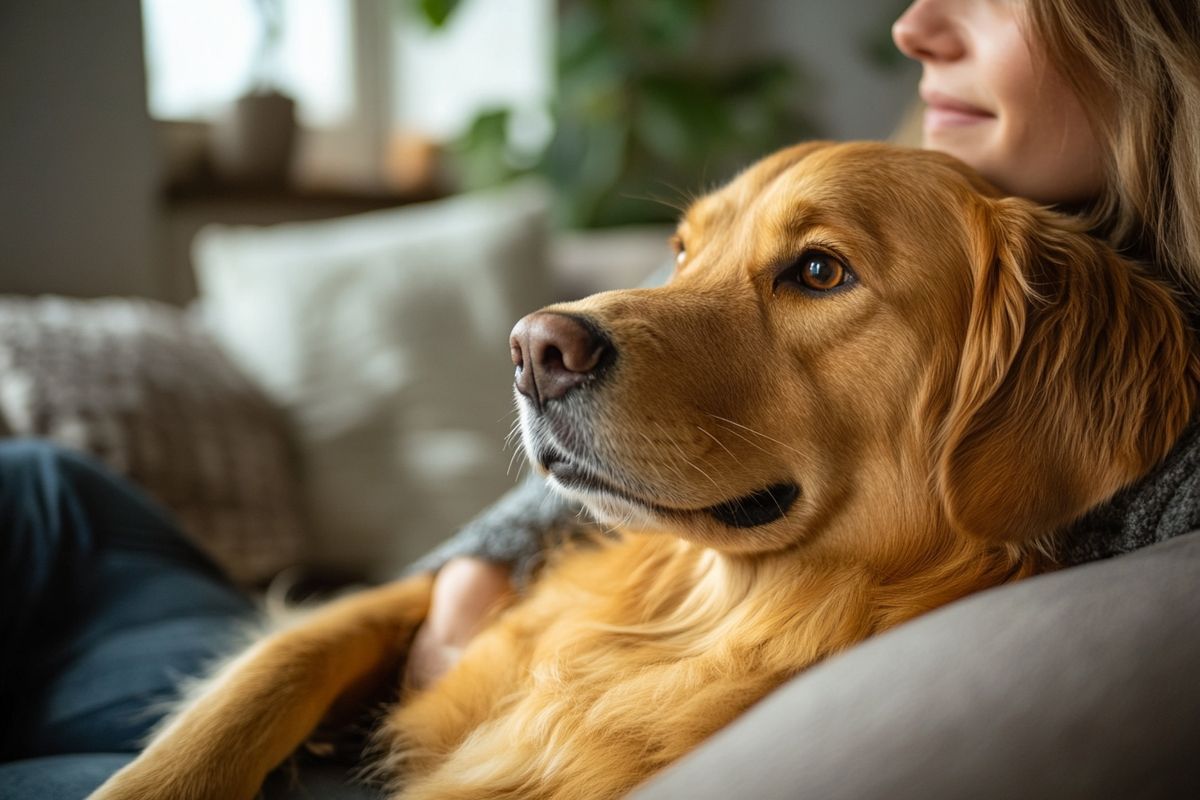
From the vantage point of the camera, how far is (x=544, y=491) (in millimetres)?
1564

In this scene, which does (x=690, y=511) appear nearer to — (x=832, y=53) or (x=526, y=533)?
(x=526, y=533)

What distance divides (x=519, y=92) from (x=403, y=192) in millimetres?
1017

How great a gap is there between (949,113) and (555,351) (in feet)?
2.32

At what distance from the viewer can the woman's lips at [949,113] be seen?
4.25ft

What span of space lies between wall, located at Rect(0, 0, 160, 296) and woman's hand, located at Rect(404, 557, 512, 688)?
2292 mm

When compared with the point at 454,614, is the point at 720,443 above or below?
above

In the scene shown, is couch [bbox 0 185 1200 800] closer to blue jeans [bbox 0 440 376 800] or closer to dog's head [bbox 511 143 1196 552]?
dog's head [bbox 511 143 1196 552]

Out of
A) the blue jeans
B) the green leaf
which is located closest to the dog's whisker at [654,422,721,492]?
the blue jeans

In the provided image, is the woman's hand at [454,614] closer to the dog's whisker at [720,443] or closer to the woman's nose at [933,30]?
the dog's whisker at [720,443]

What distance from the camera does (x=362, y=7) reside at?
4492mm

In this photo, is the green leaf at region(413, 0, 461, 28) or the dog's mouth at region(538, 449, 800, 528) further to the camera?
the green leaf at region(413, 0, 461, 28)

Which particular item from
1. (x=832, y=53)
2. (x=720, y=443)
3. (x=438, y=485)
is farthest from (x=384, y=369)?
(x=832, y=53)

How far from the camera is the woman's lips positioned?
1.30 metres

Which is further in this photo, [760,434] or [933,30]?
[933,30]
